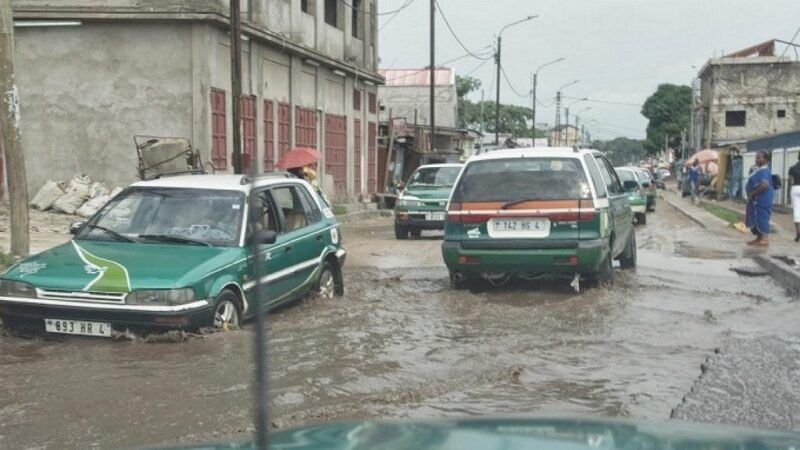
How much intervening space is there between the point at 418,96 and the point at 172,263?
5364 cm

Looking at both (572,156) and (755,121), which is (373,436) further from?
(755,121)

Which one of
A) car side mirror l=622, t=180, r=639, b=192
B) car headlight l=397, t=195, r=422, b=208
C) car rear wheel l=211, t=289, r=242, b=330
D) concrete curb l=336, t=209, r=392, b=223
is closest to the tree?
concrete curb l=336, t=209, r=392, b=223

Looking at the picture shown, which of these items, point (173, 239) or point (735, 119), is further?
point (735, 119)

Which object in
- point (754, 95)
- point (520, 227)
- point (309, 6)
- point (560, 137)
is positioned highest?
point (309, 6)

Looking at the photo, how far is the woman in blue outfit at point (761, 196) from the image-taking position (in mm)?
14680

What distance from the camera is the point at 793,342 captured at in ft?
23.1

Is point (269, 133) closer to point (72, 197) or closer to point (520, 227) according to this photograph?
point (72, 197)

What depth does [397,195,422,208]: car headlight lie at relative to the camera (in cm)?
1755

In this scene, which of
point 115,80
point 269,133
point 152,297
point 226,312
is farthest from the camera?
point 269,133

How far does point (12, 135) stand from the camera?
9.54 meters

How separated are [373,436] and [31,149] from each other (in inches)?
701

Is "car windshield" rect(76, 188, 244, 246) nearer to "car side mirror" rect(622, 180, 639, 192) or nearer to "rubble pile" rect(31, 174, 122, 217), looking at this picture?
"car side mirror" rect(622, 180, 639, 192)

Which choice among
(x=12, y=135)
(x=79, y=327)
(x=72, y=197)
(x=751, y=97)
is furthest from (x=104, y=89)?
(x=751, y=97)

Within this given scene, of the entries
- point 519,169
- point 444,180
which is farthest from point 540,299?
point 444,180
